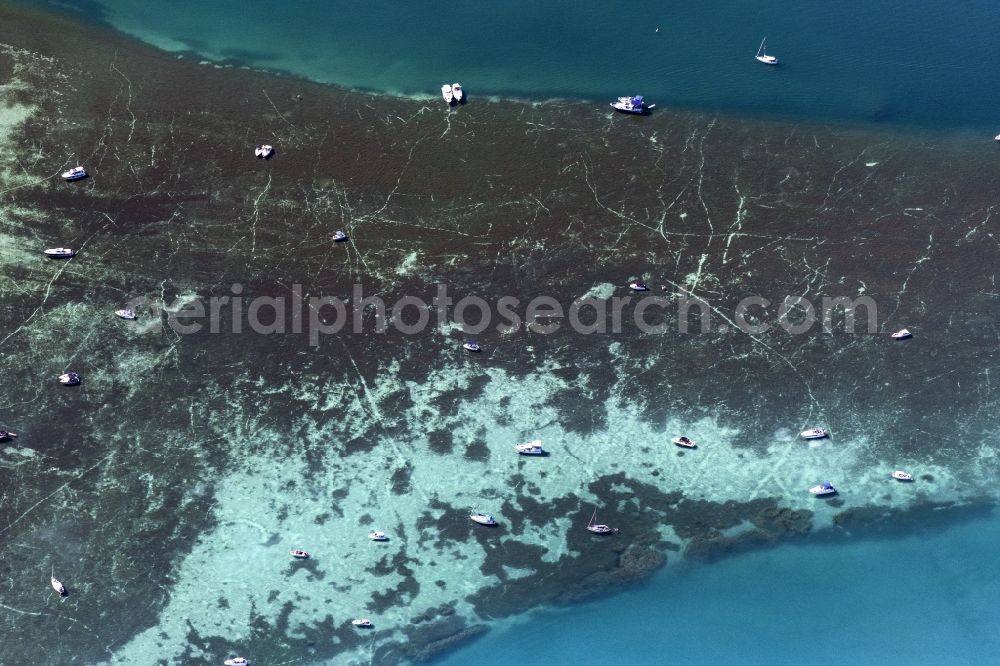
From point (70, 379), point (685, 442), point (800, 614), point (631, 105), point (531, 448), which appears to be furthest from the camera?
point (631, 105)

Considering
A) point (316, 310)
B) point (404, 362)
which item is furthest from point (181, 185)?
point (404, 362)

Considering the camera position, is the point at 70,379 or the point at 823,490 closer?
the point at 823,490

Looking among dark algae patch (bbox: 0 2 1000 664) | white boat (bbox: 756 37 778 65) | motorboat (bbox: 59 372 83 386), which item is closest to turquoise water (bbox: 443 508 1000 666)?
dark algae patch (bbox: 0 2 1000 664)

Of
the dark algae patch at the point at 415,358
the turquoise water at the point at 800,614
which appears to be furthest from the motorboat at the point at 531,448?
the turquoise water at the point at 800,614

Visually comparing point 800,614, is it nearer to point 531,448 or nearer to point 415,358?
point 531,448

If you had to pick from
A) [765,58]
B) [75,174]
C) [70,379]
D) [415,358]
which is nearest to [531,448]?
[415,358]

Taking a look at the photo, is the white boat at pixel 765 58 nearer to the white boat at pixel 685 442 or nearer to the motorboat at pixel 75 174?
the white boat at pixel 685 442
